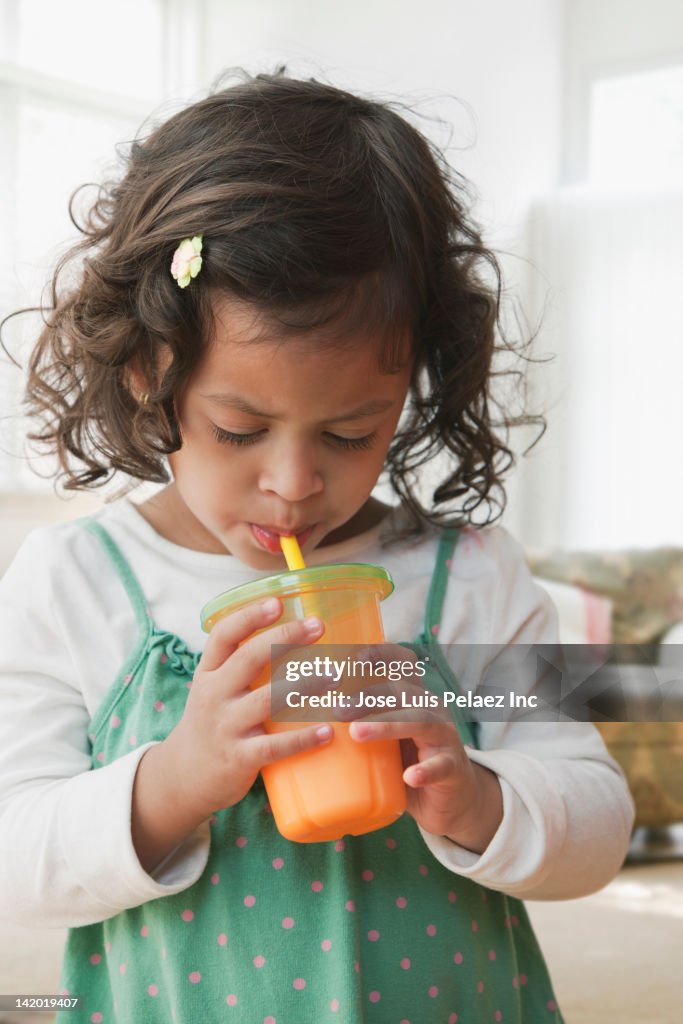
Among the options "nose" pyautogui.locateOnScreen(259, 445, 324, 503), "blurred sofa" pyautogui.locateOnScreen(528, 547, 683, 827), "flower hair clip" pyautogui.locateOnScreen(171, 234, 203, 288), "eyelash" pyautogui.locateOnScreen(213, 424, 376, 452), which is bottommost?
"blurred sofa" pyautogui.locateOnScreen(528, 547, 683, 827)

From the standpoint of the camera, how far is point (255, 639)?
2.30ft

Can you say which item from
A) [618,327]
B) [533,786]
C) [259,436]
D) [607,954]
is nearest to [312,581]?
[259,436]

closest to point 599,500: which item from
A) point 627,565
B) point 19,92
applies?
point 627,565

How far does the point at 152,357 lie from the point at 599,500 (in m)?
4.80

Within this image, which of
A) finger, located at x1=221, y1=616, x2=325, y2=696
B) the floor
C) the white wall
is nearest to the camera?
finger, located at x1=221, y1=616, x2=325, y2=696

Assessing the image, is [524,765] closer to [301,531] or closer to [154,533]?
[301,531]

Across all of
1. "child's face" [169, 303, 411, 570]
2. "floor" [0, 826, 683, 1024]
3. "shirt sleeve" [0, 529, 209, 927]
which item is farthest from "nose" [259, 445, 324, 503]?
"floor" [0, 826, 683, 1024]

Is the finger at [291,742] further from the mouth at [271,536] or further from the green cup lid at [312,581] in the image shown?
the mouth at [271,536]

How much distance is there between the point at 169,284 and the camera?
2.84ft

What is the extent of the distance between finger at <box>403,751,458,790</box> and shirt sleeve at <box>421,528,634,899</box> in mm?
104

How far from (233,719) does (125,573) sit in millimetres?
266

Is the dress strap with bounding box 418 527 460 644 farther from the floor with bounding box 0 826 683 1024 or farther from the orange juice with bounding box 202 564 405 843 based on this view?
the floor with bounding box 0 826 683 1024

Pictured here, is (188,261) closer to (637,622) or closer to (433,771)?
(433,771)

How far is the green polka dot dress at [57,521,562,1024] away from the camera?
82 cm
